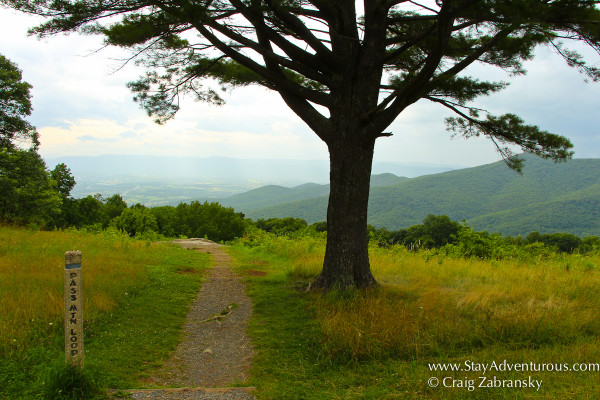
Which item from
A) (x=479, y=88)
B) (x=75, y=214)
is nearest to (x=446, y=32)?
(x=479, y=88)

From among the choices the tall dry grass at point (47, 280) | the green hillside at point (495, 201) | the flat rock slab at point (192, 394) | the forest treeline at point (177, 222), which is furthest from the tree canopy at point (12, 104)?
the green hillside at point (495, 201)

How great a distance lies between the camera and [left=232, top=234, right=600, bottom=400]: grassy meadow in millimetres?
3422

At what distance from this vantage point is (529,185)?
16025 centimetres

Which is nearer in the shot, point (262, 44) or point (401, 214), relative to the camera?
point (262, 44)

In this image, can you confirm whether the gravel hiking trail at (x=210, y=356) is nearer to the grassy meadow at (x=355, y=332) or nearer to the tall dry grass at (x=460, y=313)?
the grassy meadow at (x=355, y=332)

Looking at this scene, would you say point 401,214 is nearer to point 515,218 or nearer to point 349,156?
point 515,218

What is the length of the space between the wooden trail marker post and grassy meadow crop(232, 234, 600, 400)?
1642 mm

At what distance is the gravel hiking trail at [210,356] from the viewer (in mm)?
3334

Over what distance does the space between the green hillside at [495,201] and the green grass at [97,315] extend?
9933 cm

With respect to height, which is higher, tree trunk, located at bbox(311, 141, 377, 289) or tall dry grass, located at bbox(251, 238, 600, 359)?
tree trunk, located at bbox(311, 141, 377, 289)

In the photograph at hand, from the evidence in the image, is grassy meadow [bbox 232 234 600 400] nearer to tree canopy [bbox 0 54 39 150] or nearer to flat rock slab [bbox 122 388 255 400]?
flat rock slab [bbox 122 388 255 400]

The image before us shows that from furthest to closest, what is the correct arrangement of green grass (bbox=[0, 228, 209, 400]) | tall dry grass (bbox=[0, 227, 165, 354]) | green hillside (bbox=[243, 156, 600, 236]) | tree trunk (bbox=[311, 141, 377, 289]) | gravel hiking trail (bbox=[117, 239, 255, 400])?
green hillside (bbox=[243, 156, 600, 236])
tree trunk (bbox=[311, 141, 377, 289])
tall dry grass (bbox=[0, 227, 165, 354])
green grass (bbox=[0, 228, 209, 400])
gravel hiking trail (bbox=[117, 239, 255, 400])

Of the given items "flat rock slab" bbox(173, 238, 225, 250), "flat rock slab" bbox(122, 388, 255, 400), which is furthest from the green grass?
"flat rock slab" bbox(173, 238, 225, 250)

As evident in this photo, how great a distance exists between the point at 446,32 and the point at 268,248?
10445mm
